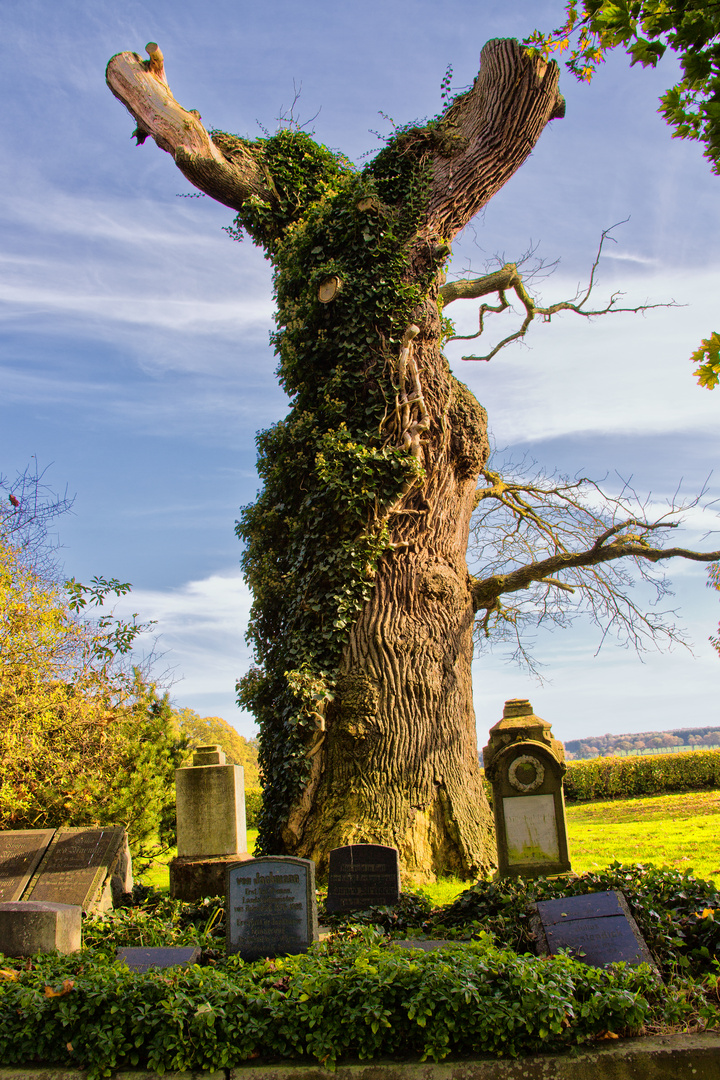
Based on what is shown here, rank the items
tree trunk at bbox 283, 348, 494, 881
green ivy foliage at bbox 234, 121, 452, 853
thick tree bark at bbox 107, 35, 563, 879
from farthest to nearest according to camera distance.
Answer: green ivy foliage at bbox 234, 121, 452, 853
thick tree bark at bbox 107, 35, 563, 879
tree trunk at bbox 283, 348, 494, 881

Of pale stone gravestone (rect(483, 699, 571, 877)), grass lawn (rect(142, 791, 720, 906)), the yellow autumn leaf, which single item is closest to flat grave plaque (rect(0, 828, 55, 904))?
grass lawn (rect(142, 791, 720, 906))

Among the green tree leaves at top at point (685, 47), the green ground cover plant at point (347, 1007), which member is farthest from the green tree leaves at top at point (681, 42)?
the green ground cover plant at point (347, 1007)

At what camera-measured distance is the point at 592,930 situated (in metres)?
4.95

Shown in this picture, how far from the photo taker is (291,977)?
4426mm

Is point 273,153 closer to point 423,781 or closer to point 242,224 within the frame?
point 242,224

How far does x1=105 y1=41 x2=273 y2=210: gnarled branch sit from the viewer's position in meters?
13.2

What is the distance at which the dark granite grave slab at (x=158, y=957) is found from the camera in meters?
5.14

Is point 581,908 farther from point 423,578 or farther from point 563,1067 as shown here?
point 423,578

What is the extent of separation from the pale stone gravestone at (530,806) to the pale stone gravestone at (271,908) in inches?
109

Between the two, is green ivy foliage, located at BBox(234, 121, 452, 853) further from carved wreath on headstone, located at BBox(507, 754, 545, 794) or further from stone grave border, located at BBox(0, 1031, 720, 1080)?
stone grave border, located at BBox(0, 1031, 720, 1080)

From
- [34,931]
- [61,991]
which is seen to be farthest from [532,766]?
[61,991]

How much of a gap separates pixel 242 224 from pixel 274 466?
16.7 feet

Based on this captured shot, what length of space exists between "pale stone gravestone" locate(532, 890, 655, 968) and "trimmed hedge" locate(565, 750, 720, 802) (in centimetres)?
1770

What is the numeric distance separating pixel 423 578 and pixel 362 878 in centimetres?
437
